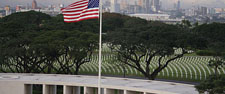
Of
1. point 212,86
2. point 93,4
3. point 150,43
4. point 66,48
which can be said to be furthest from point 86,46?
point 93,4

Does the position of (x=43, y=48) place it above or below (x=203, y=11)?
below

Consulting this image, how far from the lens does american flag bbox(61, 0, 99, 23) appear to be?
67.6 ft

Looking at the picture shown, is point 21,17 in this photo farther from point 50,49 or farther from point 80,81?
point 80,81

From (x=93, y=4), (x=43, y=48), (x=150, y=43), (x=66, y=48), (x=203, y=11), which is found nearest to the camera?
(x=93, y=4)

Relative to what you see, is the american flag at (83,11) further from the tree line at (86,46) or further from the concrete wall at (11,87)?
the tree line at (86,46)

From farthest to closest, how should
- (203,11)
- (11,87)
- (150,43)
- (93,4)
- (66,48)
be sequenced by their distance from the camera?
(203,11), (150,43), (66,48), (11,87), (93,4)

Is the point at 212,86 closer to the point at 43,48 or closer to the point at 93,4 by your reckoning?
the point at 93,4

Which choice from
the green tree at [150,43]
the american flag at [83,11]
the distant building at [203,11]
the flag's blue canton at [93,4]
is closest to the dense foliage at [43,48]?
the green tree at [150,43]

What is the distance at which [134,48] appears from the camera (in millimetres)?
43281

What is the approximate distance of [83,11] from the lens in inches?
821

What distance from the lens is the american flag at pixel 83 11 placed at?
2059 centimetres

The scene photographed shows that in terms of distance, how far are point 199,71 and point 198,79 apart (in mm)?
1486

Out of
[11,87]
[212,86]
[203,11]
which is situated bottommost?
[11,87]

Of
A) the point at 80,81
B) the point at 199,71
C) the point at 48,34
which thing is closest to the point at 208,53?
the point at 199,71
